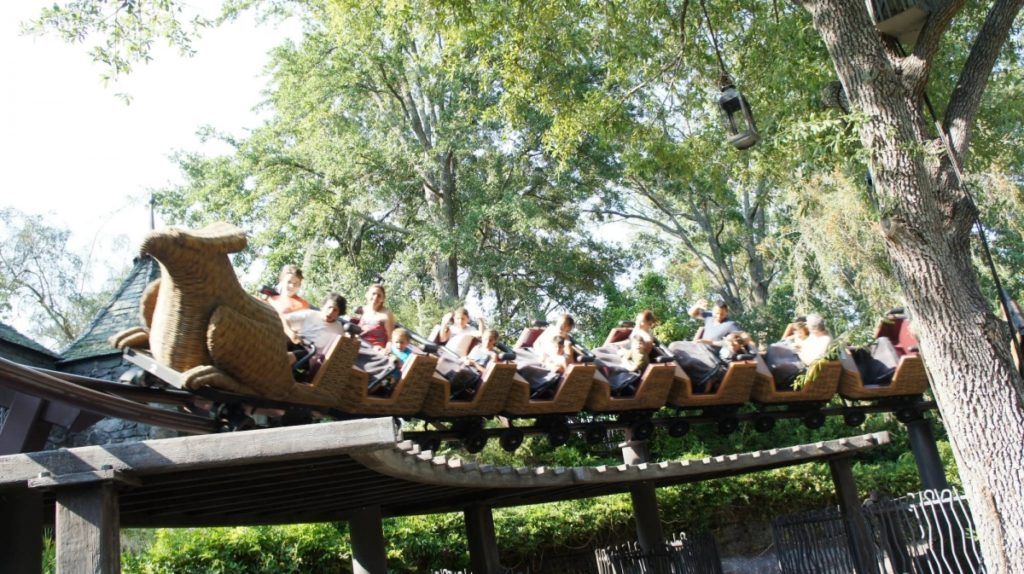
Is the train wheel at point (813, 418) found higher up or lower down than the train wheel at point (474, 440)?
higher up

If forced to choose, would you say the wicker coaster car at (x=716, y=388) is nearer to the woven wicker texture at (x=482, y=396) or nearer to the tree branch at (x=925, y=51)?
the woven wicker texture at (x=482, y=396)

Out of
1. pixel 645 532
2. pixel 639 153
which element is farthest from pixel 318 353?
pixel 639 153

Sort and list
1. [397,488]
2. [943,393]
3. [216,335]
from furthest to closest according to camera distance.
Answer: [943,393], [216,335], [397,488]

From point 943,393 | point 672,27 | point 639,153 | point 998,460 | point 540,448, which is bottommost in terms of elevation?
point 998,460

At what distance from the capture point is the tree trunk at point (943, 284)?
5.48m

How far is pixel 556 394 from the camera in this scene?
26.0ft

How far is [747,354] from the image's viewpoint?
8906 mm

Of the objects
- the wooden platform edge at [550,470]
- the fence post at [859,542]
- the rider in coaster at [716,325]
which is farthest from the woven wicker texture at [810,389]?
the fence post at [859,542]

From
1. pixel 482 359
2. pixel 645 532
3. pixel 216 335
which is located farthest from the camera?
pixel 482 359

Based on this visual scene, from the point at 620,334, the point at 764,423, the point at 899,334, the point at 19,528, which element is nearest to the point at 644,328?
the point at 620,334

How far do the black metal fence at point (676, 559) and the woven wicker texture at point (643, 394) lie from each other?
1.50 m

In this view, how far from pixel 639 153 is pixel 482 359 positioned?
10.5ft

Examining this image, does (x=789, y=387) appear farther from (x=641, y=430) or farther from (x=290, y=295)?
(x=290, y=295)

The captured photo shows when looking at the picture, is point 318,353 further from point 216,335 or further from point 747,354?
point 747,354
